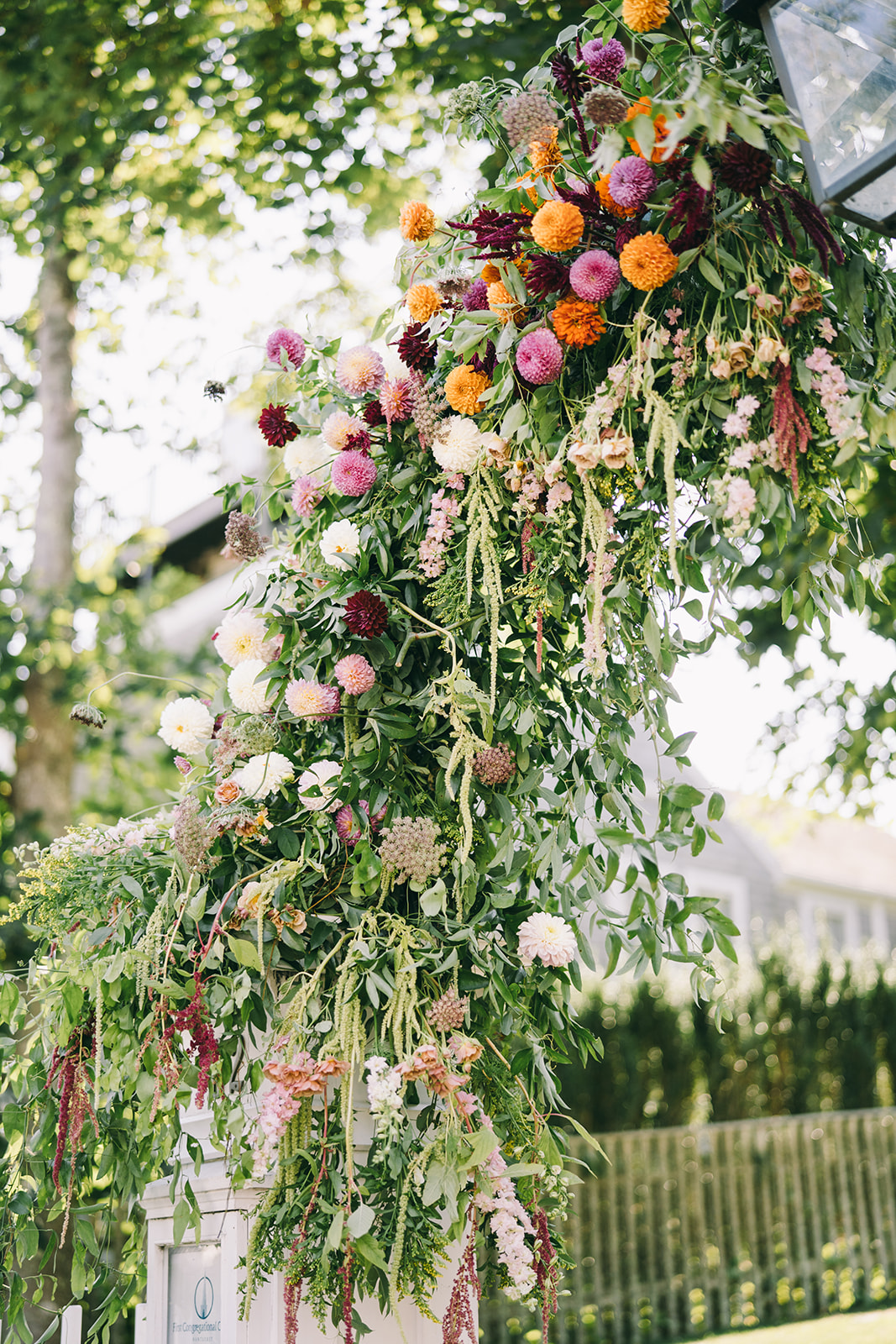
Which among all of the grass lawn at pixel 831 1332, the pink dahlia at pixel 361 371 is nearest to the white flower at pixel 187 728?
the pink dahlia at pixel 361 371

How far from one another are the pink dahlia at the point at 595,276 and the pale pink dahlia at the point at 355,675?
604mm

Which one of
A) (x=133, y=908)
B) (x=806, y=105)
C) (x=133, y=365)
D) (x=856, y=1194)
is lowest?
(x=856, y=1194)

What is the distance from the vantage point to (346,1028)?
5.11ft

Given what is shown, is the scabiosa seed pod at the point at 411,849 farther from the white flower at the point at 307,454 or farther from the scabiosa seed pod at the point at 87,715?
the white flower at the point at 307,454

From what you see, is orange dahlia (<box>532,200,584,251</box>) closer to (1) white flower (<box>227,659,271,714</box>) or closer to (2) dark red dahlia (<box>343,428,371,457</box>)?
(2) dark red dahlia (<box>343,428,371,457</box>)

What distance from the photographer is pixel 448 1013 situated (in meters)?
1.57

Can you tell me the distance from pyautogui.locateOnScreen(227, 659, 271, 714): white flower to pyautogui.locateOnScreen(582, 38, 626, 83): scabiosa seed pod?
99 cm

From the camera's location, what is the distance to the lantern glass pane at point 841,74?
52.7 inches

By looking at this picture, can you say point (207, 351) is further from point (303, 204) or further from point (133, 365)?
point (303, 204)

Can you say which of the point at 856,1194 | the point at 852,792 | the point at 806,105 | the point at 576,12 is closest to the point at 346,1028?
the point at 806,105

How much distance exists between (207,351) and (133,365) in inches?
18.4

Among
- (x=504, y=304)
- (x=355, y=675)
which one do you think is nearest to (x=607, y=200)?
(x=504, y=304)

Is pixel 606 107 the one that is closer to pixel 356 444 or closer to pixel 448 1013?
pixel 356 444

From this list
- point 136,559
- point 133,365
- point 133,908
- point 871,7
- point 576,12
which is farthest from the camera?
point 136,559
